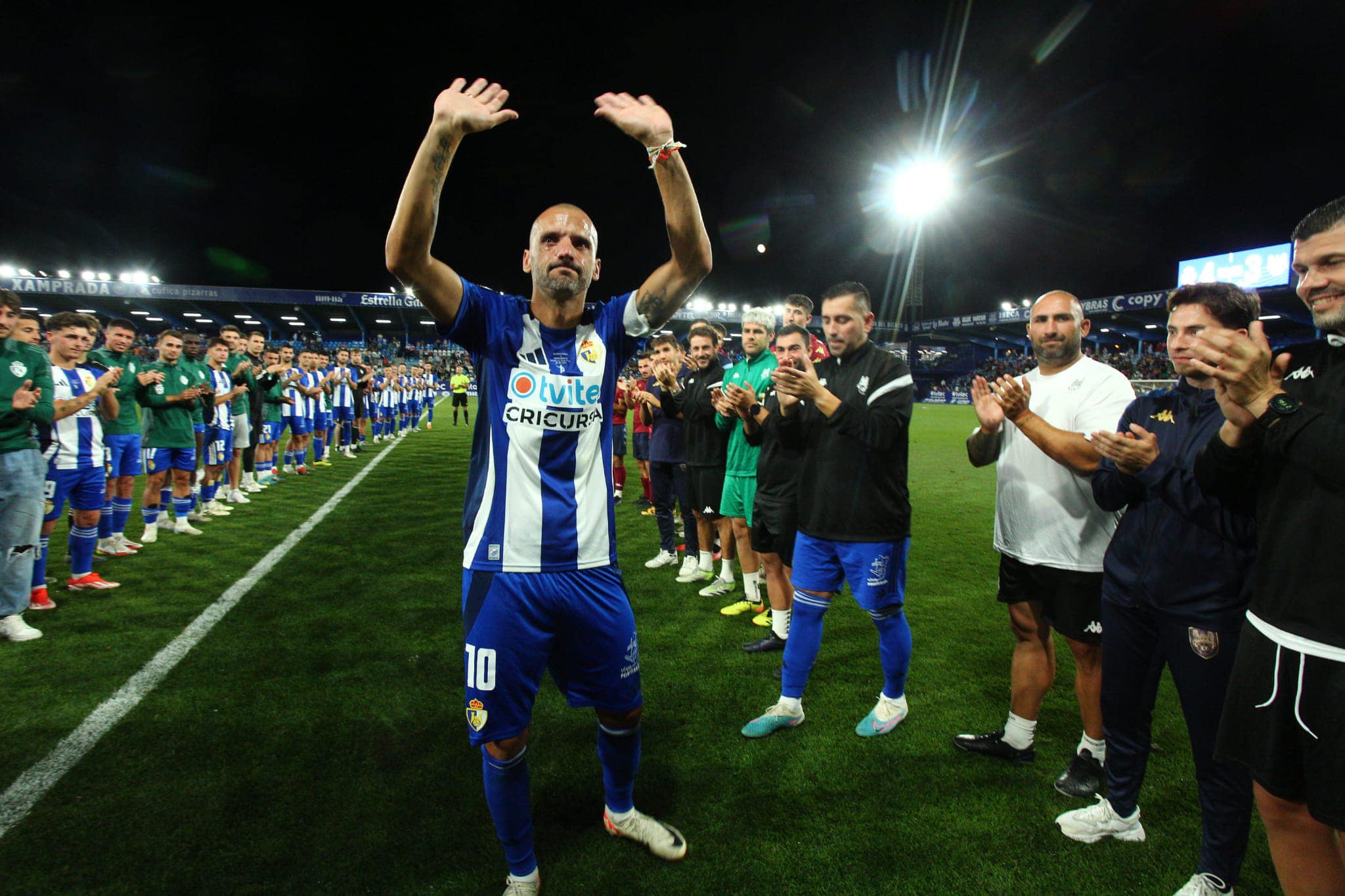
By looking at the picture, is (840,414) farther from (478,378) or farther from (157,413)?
(157,413)

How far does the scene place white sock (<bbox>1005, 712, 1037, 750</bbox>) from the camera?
3.25 m

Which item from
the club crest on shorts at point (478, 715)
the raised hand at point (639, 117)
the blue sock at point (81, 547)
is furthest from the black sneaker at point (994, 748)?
the blue sock at point (81, 547)

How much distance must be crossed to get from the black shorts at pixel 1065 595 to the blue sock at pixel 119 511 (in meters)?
8.07

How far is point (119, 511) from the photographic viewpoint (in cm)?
661

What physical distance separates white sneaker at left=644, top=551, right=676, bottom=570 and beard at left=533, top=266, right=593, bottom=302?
4.84 m

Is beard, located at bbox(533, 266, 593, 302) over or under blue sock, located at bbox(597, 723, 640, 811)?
over

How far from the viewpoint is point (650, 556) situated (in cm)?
725

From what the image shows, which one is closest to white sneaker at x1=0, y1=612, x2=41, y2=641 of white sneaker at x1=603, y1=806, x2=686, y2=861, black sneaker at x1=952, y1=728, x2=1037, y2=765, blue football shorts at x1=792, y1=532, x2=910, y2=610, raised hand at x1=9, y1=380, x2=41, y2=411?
raised hand at x1=9, y1=380, x2=41, y2=411

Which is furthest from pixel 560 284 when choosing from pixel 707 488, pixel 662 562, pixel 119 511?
pixel 119 511

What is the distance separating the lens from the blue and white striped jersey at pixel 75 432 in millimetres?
5465

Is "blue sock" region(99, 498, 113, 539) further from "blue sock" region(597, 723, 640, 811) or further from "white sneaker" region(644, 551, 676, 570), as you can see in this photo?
"blue sock" region(597, 723, 640, 811)

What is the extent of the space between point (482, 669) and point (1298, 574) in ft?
7.59

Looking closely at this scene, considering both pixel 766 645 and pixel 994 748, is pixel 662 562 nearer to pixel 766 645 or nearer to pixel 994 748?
pixel 766 645

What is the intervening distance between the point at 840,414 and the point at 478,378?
70.1 inches
